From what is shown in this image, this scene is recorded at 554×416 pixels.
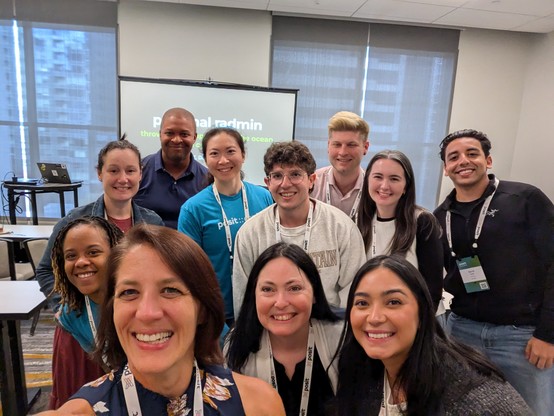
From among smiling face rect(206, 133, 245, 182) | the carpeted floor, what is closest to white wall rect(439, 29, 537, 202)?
smiling face rect(206, 133, 245, 182)

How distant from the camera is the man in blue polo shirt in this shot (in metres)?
2.44

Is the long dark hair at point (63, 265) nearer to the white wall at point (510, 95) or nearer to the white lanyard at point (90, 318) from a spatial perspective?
the white lanyard at point (90, 318)

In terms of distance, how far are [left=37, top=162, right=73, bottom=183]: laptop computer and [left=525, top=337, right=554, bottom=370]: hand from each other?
5.45 metres

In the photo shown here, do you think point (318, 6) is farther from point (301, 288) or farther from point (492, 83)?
point (301, 288)

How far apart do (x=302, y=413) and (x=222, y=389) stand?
567 mm

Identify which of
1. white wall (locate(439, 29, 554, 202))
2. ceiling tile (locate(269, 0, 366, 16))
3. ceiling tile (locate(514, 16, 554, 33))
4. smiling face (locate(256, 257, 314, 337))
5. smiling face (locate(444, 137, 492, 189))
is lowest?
smiling face (locate(256, 257, 314, 337))

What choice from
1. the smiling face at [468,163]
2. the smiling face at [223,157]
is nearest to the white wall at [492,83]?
the smiling face at [468,163]

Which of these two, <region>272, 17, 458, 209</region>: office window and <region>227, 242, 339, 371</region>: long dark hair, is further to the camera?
<region>272, 17, 458, 209</region>: office window

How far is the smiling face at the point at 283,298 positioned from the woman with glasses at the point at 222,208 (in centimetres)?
58

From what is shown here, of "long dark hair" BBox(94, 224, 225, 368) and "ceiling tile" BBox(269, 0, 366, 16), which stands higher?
"ceiling tile" BBox(269, 0, 366, 16)

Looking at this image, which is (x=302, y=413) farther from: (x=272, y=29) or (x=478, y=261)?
(x=272, y=29)

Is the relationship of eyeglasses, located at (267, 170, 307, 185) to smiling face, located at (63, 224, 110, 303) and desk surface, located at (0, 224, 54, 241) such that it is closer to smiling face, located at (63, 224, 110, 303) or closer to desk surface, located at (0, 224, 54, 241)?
smiling face, located at (63, 224, 110, 303)

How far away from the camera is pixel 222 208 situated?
2.06 meters

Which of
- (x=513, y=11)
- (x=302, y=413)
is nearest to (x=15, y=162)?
(x=302, y=413)
